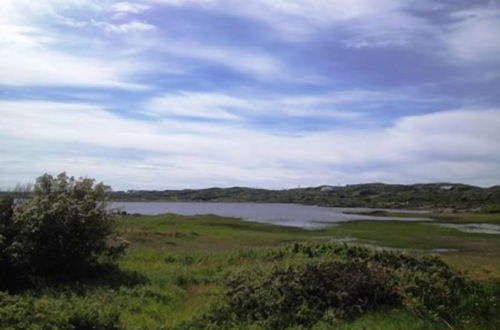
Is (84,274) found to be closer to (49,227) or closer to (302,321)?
(49,227)

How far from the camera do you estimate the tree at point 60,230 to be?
76.2 feet

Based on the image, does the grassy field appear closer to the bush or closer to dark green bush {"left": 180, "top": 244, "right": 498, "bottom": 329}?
dark green bush {"left": 180, "top": 244, "right": 498, "bottom": 329}

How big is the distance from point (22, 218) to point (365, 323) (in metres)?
14.9

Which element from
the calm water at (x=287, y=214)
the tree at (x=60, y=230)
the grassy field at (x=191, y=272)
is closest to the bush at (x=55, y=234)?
the tree at (x=60, y=230)

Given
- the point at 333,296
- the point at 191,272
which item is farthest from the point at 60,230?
the point at 333,296

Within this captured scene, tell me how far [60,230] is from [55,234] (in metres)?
0.25

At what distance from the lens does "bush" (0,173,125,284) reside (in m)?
23.1

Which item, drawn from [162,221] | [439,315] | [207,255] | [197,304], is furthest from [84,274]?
[162,221]

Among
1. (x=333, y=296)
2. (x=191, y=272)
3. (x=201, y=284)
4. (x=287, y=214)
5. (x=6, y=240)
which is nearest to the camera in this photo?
(x=333, y=296)

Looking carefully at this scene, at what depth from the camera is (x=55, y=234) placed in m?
23.6

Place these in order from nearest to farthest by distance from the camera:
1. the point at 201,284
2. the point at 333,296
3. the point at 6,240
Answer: the point at 333,296
the point at 201,284
the point at 6,240

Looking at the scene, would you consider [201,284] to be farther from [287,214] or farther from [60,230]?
[287,214]

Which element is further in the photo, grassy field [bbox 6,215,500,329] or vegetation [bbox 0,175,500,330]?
grassy field [bbox 6,215,500,329]

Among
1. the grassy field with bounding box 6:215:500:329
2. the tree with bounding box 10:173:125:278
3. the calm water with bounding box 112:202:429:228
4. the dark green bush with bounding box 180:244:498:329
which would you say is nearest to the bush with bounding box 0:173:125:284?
the tree with bounding box 10:173:125:278
